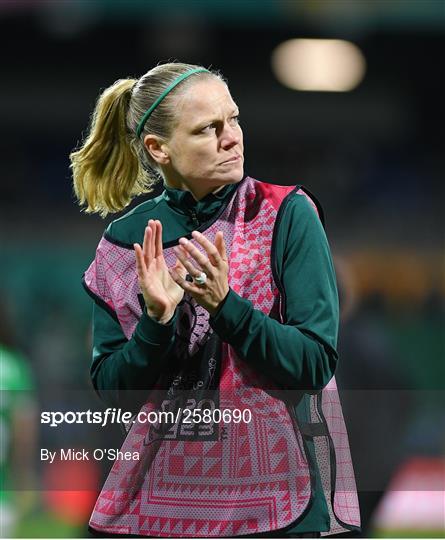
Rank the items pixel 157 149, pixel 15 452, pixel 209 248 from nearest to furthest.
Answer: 1. pixel 209 248
2. pixel 157 149
3. pixel 15 452

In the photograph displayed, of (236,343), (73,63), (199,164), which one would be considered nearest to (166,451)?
(236,343)

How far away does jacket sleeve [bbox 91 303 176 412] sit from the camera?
151 centimetres

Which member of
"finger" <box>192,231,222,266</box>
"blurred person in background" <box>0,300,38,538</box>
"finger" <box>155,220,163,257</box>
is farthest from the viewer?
"blurred person in background" <box>0,300,38,538</box>

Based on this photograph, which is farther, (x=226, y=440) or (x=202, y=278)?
(x=226, y=440)

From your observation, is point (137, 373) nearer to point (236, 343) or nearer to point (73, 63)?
point (236, 343)

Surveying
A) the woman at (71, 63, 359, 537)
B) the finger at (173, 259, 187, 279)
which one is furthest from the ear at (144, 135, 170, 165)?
the finger at (173, 259, 187, 279)

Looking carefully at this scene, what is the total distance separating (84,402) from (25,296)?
2.26 feet

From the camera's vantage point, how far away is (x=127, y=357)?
1552 mm

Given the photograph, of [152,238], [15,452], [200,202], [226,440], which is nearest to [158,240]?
Answer: [152,238]

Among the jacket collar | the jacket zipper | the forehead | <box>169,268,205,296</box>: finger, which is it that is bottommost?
<box>169,268,205,296</box>: finger

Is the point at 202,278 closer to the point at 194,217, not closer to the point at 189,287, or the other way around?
the point at 189,287

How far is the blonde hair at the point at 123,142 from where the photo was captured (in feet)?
5.23

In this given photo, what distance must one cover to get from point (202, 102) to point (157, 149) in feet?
0.43
